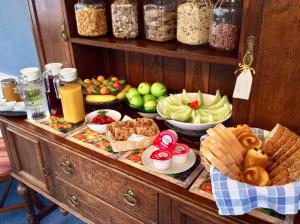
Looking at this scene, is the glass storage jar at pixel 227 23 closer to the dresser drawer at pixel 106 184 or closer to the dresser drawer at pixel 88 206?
the dresser drawer at pixel 106 184

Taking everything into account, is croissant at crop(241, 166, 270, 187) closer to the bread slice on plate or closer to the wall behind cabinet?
the bread slice on plate

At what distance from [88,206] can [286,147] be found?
801 millimetres

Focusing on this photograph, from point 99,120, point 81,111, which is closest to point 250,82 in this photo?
point 99,120

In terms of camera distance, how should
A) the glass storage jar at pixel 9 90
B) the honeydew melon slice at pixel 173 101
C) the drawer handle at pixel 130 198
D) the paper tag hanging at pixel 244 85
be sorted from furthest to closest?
the glass storage jar at pixel 9 90, the honeydew melon slice at pixel 173 101, the drawer handle at pixel 130 198, the paper tag hanging at pixel 244 85

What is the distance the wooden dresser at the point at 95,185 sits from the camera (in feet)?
2.71

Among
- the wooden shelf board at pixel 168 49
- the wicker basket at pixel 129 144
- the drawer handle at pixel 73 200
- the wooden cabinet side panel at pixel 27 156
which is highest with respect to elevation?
the wooden shelf board at pixel 168 49

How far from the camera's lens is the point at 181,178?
869 mm

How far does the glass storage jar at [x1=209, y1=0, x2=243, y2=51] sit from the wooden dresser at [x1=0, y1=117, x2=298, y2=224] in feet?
1.64

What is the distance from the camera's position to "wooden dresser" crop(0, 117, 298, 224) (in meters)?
0.83

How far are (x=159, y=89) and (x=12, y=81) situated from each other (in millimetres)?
780

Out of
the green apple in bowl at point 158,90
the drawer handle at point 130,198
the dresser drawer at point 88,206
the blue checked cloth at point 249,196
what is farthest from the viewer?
the green apple in bowl at point 158,90

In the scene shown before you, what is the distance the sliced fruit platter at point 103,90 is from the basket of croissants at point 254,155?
63 cm

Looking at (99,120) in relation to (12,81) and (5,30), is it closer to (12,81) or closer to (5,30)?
(12,81)

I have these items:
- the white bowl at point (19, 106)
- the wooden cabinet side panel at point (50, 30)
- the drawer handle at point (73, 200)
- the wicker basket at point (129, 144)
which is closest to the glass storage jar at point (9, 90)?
the white bowl at point (19, 106)
